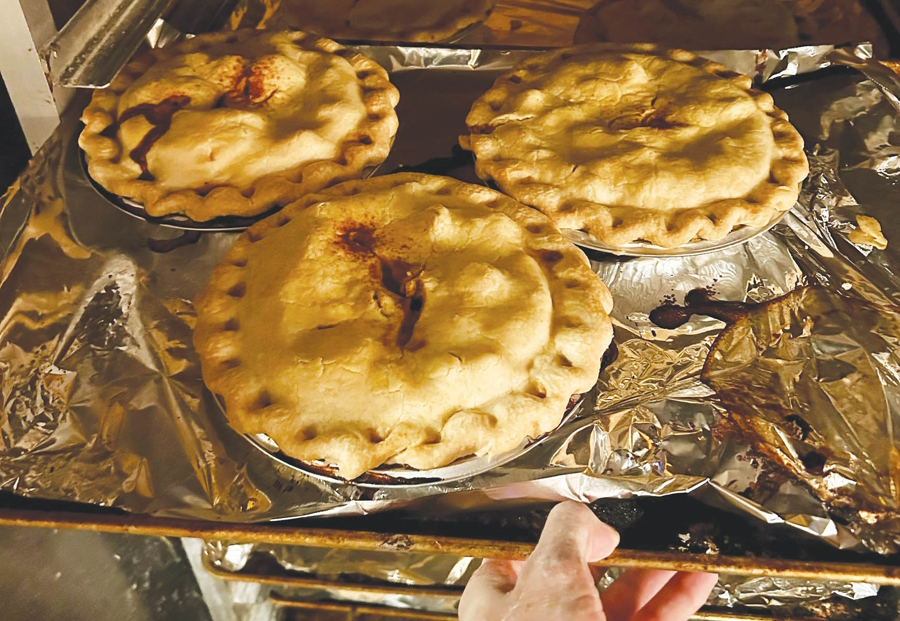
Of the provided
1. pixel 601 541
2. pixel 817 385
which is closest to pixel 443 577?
pixel 601 541

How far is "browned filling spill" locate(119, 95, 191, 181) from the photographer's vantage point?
2066 millimetres

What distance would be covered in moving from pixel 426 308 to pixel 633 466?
0.58m

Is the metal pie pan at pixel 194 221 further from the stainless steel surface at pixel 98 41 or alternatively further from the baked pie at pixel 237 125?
the stainless steel surface at pixel 98 41

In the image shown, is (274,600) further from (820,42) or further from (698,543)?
(820,42)

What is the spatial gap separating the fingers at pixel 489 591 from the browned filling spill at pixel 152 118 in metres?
1.39

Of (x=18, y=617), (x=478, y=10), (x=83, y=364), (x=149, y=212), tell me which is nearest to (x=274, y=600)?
(x=18, y=617)

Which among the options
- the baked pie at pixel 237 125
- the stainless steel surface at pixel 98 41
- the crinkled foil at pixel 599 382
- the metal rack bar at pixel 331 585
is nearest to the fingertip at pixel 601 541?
the crinkled foil at pixel 599 382

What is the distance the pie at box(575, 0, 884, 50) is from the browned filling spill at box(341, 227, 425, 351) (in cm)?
170

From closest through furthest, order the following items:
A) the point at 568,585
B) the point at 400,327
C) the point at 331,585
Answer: the point at 568,585 → the point at 400,327 → the point at 331,585

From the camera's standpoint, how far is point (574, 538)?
4.49ft

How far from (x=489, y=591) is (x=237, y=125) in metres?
1.38

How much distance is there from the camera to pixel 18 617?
1.91m

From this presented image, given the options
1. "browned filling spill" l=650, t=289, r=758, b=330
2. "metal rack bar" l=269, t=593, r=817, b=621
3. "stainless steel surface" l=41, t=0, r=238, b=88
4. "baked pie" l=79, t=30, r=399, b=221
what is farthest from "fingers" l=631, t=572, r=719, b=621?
"stainless steel surface" l=41, t=0, r=238, b=88

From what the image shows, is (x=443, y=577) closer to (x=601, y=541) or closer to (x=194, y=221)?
(x=601, y=541)
